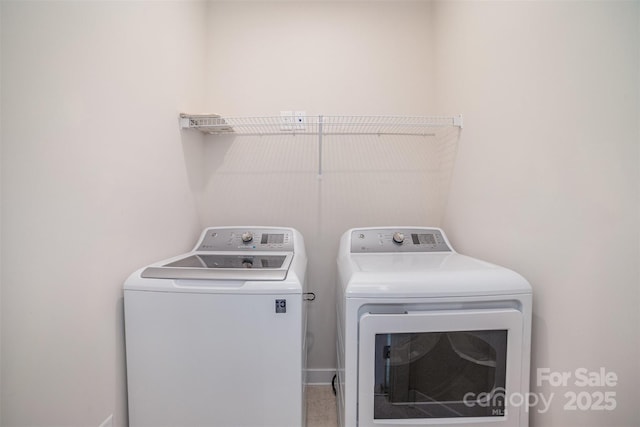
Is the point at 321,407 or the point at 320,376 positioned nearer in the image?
the point at 321,407

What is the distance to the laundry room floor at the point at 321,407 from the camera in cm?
138

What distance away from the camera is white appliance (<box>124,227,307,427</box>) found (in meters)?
0.94

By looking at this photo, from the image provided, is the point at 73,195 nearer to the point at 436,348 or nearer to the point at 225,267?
the point at 225,267

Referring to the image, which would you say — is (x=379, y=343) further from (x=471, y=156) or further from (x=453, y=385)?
(x=471, y=156)

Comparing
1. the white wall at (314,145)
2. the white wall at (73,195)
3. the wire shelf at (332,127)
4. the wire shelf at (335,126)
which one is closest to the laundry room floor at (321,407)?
the white wall at (314,145)

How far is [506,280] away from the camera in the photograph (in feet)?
3.01

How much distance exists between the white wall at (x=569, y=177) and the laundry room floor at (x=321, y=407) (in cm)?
98

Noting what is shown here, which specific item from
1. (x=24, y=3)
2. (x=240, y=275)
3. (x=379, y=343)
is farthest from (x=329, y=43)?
(x=379, y=343)

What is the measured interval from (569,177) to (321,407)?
5.63 ft

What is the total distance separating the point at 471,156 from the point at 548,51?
56 cm

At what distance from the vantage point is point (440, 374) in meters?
0.94

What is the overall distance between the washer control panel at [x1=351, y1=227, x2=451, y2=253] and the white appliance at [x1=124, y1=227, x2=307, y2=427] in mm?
652

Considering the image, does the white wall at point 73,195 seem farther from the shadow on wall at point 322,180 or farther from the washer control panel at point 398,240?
the washer control panel at point 398,240

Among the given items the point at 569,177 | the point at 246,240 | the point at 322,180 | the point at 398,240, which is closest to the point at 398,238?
the point at 398,240
